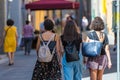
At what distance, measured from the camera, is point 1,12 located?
25.0 meters

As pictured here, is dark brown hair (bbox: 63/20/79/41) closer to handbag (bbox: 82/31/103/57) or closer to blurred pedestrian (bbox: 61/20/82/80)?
blurred pedestrian (bbox: 61/20/82/80)

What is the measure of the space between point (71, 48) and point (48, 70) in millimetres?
902

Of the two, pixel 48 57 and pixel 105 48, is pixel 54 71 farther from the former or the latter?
pixel 105 48

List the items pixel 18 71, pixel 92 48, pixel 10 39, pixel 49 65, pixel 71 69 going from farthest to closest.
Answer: pixel 10 39
pixel 18 71
pixel 71 69
pixel 92 48
pixel 49 65

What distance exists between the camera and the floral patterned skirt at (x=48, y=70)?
9672 millimetres

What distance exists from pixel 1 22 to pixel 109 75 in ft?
36.7

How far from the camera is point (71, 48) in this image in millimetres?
10367

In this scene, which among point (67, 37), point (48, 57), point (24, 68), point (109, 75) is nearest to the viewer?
point (48, 57)

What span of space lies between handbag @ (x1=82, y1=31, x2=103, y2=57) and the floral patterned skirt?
0.78 meters

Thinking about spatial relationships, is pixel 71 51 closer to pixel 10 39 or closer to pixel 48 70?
pixel 48 70

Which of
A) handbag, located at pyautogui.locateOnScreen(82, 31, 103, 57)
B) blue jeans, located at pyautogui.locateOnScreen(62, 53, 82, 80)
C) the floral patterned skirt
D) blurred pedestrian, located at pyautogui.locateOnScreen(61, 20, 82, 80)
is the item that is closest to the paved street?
blue jeans, located at pyautogui.locateOnScreen(62, 53, 82, 80)

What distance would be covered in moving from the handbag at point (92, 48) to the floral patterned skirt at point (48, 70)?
0.78m

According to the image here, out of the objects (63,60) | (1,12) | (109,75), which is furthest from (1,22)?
(63,60)

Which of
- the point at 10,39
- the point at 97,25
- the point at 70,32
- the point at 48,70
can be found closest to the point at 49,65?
the point at 48,70
